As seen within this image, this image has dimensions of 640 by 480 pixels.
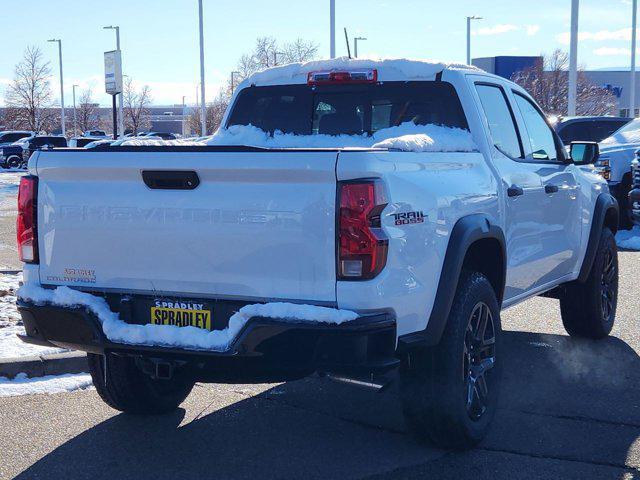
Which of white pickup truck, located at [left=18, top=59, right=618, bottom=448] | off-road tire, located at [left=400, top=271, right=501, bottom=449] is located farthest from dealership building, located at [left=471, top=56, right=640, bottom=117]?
off-road tire, located at [left=400, top=271, right=501, bottom=449]

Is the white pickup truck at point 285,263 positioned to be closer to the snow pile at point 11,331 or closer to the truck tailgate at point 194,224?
the truck tailgate at point 194,224

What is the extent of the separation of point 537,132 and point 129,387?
3.36 m

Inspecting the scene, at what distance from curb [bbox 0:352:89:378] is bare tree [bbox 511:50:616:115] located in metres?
53.2

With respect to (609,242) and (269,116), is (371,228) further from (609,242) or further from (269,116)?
(609,242)

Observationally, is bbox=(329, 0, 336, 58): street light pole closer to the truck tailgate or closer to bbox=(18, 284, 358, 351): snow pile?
the truck tailgate

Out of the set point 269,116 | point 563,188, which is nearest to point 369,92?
point 269,116

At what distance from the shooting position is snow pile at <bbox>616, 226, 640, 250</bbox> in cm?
1352

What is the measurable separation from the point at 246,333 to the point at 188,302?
0.39 metres

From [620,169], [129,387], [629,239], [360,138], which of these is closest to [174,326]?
[129,387]

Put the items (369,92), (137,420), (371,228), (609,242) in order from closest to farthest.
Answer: (371,228)
(137,420)
(369,92)
(609,242)

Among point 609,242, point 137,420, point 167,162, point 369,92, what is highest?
point 369,92

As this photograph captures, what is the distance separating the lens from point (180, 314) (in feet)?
14.0

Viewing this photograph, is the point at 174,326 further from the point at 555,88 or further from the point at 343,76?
the point at 555,88

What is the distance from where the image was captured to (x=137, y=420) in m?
5.43
